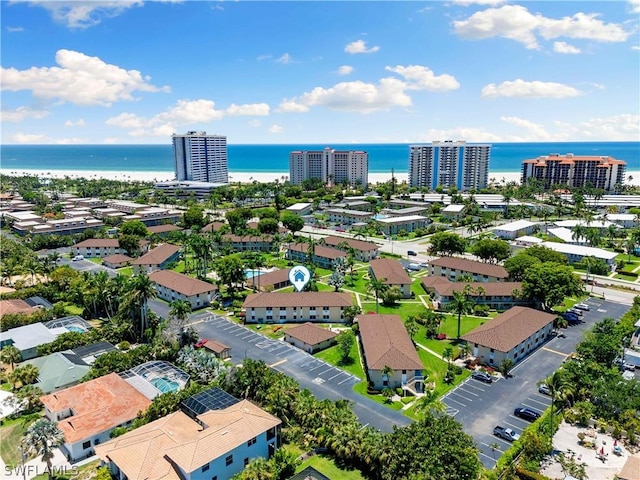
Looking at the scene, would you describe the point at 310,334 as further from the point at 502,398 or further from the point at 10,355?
the point at 10,355

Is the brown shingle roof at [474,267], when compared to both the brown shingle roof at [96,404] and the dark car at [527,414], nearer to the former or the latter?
the dark car at [527,414]

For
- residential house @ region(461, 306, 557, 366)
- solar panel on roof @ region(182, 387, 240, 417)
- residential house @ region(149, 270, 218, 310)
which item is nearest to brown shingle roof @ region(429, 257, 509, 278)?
residential house @ region(461, 306, 557, 366)

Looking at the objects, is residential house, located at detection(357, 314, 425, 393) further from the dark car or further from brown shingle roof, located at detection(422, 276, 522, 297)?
brown shingle roof, located at detection(422, 276, 522, 297)

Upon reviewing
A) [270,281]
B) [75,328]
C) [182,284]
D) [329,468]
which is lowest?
[329,468]

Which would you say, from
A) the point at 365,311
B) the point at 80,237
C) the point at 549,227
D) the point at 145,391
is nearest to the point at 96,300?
the point at 145,391

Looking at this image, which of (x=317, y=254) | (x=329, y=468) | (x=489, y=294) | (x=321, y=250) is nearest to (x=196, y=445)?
(x=329, y=468)

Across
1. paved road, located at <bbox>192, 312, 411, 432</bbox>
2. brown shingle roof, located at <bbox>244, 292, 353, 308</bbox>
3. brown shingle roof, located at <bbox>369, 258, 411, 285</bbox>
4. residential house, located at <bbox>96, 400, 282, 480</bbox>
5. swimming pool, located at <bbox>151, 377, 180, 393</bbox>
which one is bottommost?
paved road, located at <bbox>192, 312, 411, 432</bbox>

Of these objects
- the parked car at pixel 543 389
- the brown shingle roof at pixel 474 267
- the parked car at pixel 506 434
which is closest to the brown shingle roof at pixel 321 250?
the brown shingle roof at pixel 474 267
